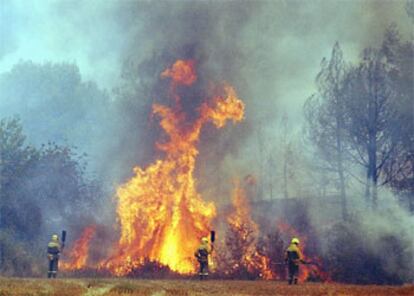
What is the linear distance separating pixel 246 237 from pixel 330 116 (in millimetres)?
14584

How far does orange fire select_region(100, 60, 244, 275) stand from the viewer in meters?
→ 31.7

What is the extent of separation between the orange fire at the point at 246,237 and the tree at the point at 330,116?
28.2 ft

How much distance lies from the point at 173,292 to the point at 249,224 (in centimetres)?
1638

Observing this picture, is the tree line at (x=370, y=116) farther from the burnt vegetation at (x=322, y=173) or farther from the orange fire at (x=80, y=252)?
the orange fire at (x=80, y=252)

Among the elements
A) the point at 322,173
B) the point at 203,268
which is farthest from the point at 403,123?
the point at 203,268

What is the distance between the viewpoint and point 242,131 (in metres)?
47.7

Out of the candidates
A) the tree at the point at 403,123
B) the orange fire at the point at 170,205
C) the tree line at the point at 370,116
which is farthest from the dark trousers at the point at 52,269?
the tree at the point at 403,123

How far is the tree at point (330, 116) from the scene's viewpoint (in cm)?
4134

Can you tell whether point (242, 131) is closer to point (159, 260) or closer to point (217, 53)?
point (217, 53)

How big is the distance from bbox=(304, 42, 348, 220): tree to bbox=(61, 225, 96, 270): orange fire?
18065mm

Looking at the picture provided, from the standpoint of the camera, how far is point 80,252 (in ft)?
117

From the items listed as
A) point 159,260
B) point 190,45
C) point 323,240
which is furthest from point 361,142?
point 159,260

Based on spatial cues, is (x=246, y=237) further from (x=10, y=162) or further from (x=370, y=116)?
(x=10, y=162)

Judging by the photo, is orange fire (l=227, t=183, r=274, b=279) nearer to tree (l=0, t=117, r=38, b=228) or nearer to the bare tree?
the bare tree
